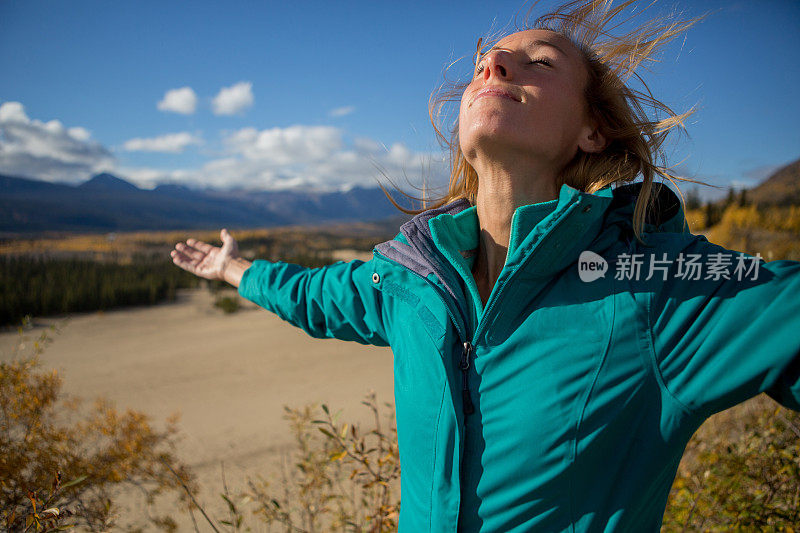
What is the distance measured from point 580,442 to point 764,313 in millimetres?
482

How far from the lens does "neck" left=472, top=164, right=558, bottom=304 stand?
4.72 ft

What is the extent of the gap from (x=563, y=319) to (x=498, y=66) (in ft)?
2.75

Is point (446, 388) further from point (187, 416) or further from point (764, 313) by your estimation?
point (187, 416)

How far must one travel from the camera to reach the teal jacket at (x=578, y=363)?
91 cm

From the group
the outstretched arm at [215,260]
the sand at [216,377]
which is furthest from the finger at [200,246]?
the sand at [216,377]

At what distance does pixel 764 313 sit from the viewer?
864 millimetres

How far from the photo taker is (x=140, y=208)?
5881 cm

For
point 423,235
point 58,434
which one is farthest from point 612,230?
point 58,434

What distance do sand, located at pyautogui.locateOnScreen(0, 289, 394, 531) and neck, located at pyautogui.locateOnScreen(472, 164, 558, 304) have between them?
209 inches

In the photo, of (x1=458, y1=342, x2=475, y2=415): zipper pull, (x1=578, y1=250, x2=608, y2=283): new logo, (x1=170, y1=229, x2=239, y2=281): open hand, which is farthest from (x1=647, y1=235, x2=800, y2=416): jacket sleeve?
(x1=170, y1=229, x2=239, y2=281): open hand

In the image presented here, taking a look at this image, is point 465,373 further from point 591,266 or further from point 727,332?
point 727,332

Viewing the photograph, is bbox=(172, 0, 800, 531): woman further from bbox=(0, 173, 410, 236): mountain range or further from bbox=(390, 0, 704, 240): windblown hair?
bbox=(0, 173, 410, 236): mountain range

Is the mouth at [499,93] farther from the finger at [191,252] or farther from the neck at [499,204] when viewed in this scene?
the finger at [191,252]

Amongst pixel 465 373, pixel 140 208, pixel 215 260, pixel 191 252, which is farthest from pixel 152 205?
pixel 465 373
